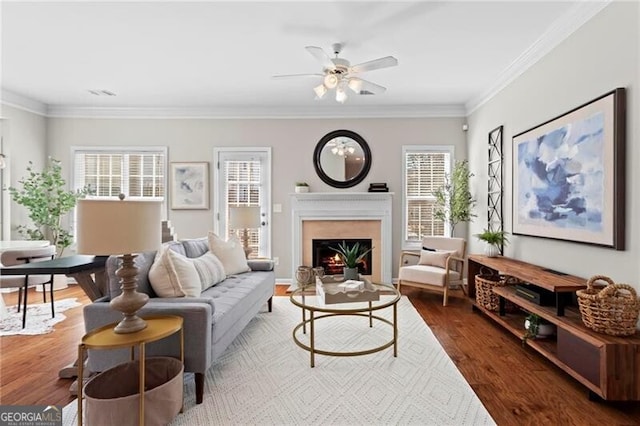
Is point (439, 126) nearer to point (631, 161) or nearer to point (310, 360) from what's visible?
point (631, 161)

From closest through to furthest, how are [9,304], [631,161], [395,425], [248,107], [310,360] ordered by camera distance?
[395,425]
[631,161]
[310,360]
[9,304]
[248,107]

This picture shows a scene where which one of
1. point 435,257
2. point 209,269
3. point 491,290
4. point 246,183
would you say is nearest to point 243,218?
point 246,183

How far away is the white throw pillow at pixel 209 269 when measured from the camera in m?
2.92

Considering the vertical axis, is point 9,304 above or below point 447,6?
below

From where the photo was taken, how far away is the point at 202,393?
2.10 meters

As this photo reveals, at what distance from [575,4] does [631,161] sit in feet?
4.40

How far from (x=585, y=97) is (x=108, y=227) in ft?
11.4

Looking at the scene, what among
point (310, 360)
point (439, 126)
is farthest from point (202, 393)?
point (439, 126)

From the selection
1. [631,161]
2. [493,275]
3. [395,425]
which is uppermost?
[631,161]

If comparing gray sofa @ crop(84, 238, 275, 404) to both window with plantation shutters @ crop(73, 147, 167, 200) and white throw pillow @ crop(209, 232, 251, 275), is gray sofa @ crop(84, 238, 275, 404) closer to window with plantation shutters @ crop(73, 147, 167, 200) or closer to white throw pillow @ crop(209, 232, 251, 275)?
white throw pillow @ crop(209, 232, 251, 275)

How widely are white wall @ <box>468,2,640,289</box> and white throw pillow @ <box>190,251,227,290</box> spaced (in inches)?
122

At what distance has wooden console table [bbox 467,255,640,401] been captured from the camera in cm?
195

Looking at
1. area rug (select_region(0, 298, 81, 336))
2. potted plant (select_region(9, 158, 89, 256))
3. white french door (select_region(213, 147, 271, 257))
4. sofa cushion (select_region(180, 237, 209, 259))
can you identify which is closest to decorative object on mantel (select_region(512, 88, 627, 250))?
sofa cushion (select_region(180, 237, 209, 259))

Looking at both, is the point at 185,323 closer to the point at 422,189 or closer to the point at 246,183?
the point at 246,183
